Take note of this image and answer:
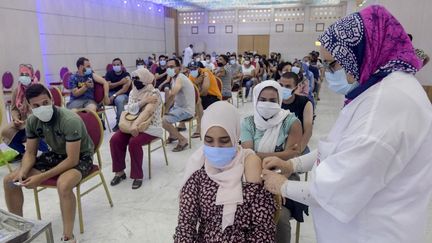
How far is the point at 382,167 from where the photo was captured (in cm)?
89

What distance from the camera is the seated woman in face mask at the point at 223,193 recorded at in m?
1.37

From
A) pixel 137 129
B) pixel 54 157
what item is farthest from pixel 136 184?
pixel 54 157

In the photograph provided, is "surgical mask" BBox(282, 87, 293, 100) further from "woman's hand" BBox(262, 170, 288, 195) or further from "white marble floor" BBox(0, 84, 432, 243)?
"woman's hand" BBox(262, 170, 288, 195)

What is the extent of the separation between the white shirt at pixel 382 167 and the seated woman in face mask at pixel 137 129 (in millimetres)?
2340

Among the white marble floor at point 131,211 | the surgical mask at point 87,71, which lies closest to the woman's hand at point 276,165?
the white marble floor at point 131,211

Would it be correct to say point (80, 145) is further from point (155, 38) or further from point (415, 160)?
point (155, 38)

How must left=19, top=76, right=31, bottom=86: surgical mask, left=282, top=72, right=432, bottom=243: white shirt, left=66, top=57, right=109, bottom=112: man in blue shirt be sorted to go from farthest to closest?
left=66, top=57, right=109, bottom=112: man in blue shirt, left=19, top=76, right=31, bottom=86: surgical mask, left=282, top=72, right=432, bottom=243: white shirt

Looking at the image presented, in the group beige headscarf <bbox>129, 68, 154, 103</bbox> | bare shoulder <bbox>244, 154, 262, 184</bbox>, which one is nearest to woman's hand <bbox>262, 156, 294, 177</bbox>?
bare shoulder <bbox>244, 154, 262, 184</bbox>

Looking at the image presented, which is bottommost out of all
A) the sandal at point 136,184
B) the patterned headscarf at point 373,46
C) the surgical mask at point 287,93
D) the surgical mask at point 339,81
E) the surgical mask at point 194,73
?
the sandal at point 136,184

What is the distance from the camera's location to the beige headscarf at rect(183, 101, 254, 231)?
1.36m

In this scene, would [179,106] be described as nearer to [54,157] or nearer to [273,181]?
[54,157]

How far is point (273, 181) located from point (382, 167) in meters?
0.46

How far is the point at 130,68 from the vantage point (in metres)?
12.5

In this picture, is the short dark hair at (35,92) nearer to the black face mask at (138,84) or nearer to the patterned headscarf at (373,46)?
the black face mask at (138,84)
